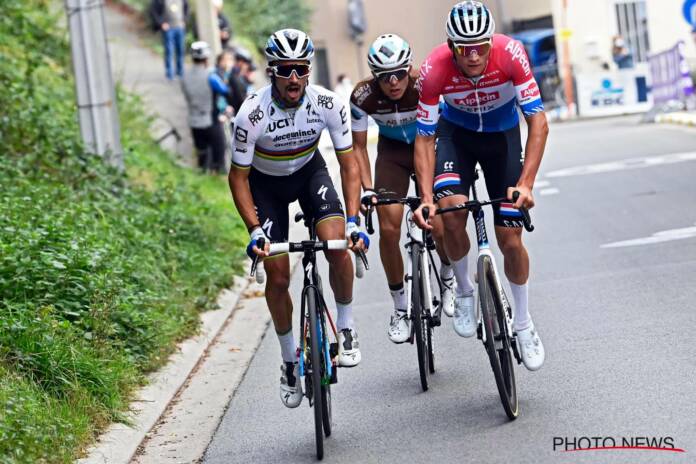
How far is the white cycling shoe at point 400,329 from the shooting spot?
8.64m

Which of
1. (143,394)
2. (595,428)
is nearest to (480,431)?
(595,428)

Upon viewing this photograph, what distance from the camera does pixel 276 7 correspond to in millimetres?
40281

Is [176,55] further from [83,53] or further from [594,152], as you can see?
[83,53]

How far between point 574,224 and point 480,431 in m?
8.21

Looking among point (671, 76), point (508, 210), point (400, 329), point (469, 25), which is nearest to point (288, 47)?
point (469, 25)

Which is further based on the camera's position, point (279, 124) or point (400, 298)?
point (400, 298)

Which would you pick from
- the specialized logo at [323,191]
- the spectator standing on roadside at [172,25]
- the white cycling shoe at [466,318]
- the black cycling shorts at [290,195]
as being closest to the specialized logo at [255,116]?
the black cycling shorts at [290,195]

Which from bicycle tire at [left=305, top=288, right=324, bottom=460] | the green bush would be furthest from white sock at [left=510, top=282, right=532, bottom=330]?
the green bush

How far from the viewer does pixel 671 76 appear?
2984 cm

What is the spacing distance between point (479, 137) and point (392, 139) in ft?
4.29

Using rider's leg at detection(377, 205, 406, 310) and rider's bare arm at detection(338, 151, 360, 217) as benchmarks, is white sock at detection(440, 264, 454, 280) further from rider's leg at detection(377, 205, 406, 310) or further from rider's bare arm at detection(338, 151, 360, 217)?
rider's bare arm at detection(338, 151, 360, 217)

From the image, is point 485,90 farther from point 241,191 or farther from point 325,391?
point 325,391

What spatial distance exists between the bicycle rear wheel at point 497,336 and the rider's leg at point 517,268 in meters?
0.33

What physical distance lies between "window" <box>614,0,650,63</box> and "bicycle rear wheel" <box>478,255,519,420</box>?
38.3m
